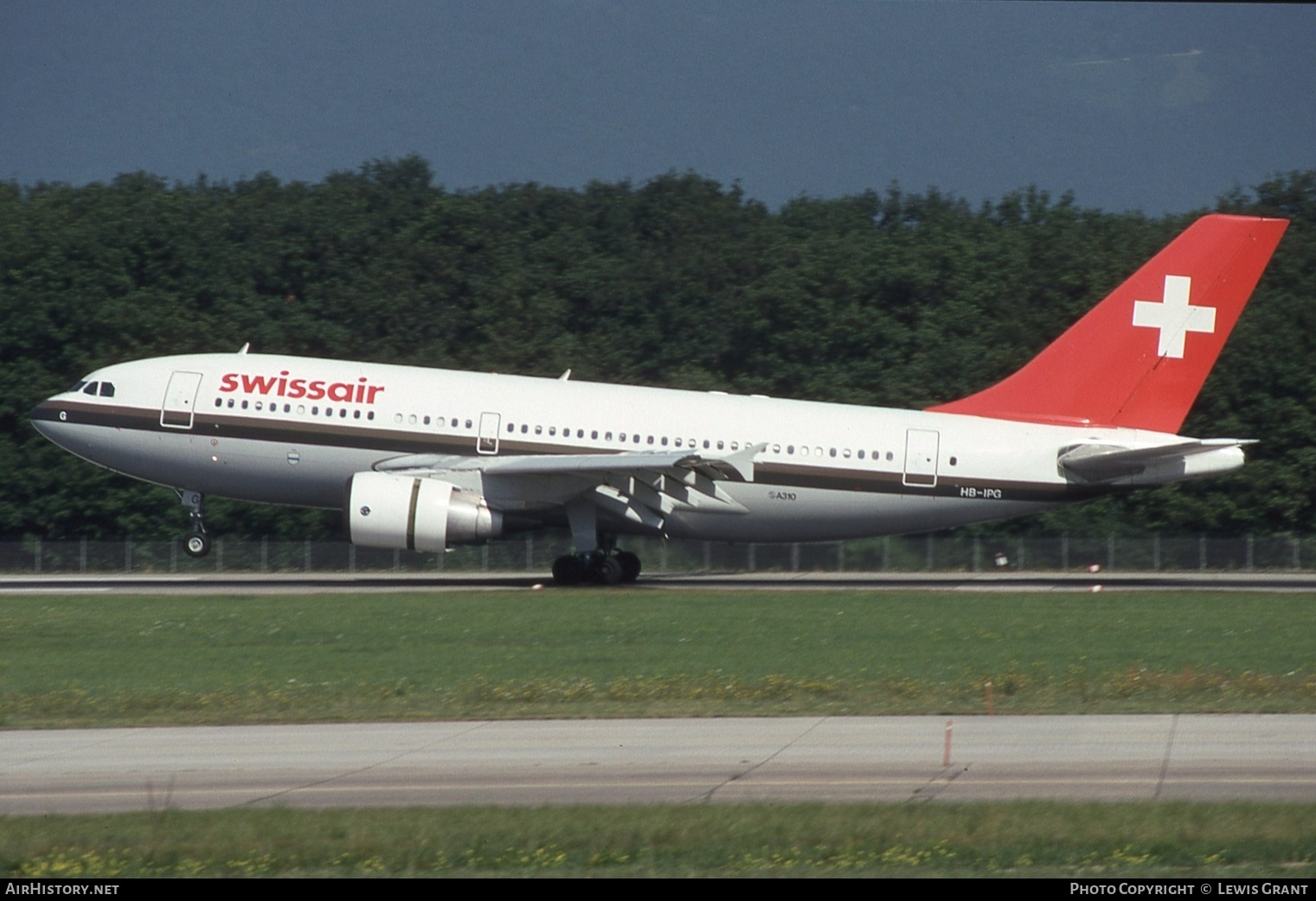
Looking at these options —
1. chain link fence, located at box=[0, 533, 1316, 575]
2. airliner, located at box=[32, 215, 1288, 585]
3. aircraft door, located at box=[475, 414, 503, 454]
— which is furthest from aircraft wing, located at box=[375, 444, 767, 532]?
chain link fence, located at box=[0, 533, 1316, 575]

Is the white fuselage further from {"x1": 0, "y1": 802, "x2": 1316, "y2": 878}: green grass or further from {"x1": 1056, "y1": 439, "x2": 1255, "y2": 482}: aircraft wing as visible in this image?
{"x1": 0, "y1": 802, "x2": 1316, "y2": 878}: green grass

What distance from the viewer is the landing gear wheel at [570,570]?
35500mm

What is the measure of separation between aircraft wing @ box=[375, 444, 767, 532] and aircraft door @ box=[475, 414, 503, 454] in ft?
0.85

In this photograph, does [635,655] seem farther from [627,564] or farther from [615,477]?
[627,564]

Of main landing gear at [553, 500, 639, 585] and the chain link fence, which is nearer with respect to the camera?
main landing gear at [553, 500, 639, 585]

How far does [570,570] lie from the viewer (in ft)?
117

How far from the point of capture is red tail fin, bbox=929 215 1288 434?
35656mm

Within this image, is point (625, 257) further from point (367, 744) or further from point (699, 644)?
point (367, 744)

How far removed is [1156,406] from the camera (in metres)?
35.6

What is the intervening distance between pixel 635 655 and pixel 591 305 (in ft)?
125

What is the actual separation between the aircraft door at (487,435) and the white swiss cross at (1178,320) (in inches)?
581

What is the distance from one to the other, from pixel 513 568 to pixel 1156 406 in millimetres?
18220

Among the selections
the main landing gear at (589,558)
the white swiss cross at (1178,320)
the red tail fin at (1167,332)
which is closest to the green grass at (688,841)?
the main landing gear at (589,558)
